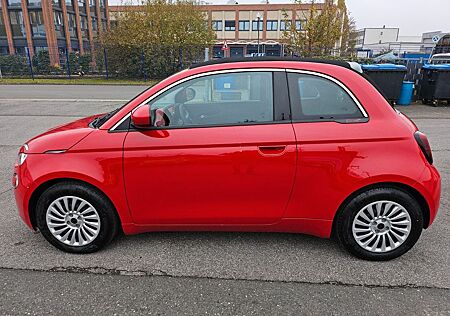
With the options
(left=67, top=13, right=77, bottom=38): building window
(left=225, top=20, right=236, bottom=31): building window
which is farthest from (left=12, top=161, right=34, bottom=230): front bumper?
(left=225, top=20, right=236, bottom=31): building window

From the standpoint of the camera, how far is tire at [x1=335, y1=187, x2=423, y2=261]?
2.64 meters

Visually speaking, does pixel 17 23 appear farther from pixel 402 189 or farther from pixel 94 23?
pixel 402 189

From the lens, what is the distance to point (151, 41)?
20.8 metres

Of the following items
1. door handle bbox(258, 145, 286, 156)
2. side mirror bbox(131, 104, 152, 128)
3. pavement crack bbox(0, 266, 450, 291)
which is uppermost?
side mirror bbox(131, 104, 152, 128)

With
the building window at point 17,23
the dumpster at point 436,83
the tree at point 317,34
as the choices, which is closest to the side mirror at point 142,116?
the dumpster at point 436,83

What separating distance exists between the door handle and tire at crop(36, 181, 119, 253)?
4.65 ft

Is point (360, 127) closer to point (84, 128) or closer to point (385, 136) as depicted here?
point (385, 136)

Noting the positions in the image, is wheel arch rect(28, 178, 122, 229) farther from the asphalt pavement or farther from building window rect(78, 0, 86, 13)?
building window rect(78, 0, 86, 13)

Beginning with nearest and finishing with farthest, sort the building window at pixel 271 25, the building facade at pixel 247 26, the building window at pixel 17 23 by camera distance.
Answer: the building window at pixel 17 23 → the building facade at pixel 247 26 → the building window at pixel 271 25

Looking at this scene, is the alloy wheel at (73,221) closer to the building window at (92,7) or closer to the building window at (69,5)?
the building window at (69,5)

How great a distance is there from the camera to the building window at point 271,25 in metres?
50.9

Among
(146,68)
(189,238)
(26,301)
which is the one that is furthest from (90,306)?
(146,68)

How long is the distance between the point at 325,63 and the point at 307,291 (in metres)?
1.91

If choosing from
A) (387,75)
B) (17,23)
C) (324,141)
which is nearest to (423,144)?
(324,141)
